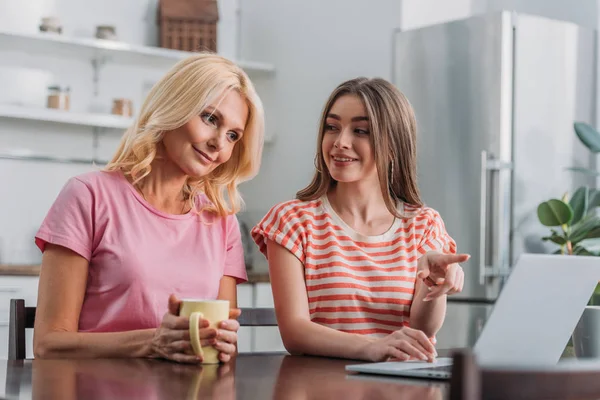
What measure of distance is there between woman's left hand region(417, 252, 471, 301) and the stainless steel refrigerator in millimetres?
2042

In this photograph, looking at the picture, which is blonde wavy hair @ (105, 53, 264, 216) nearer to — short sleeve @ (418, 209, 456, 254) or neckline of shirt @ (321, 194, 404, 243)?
neckline of shirt @ (321, 194, 404, 243)

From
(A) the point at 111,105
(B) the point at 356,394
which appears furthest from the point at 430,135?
(B) the point at 356,394

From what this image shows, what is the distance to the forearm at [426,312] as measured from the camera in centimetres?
168

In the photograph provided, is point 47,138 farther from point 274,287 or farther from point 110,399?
point 110,399

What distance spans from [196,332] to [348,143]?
1.89ft

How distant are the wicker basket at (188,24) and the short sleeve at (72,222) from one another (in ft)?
8.66

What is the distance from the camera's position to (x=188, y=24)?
4.34m

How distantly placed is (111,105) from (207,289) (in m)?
2.63

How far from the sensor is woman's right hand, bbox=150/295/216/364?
54.2 inches

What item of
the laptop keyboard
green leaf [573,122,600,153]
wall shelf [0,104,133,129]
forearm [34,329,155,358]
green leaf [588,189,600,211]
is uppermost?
wall shelf [0,104,133,129]

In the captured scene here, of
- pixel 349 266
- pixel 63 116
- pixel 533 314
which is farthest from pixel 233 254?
pixel 63 116

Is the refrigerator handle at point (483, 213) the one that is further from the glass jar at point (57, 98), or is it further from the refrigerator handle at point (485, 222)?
the glass jar at point (57, 98)

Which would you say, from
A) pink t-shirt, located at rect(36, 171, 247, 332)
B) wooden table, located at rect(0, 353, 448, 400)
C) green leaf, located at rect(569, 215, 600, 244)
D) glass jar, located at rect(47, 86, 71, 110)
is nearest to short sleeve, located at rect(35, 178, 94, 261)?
pink t-shirt, located at rect(36, 171, 247, 332)

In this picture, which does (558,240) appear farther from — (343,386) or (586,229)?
(343,386)
